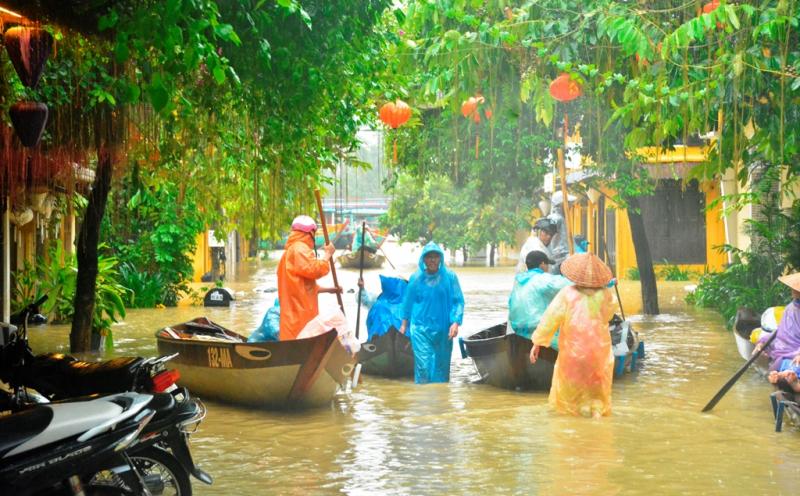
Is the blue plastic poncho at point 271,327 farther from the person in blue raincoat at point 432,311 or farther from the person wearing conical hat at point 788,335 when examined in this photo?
the person wearing conical hat at point 788,335

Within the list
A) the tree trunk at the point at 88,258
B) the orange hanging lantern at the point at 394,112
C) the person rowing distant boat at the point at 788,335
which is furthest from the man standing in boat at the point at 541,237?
the tree trunk at the point at 88,258

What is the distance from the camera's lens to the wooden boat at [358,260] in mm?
47094

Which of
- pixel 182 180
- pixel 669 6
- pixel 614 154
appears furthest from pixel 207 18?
pixel 614 154

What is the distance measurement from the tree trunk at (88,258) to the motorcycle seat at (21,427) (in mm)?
8773

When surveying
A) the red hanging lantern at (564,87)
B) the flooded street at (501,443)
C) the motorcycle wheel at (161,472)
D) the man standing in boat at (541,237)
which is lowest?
the flooded street at (501,443)

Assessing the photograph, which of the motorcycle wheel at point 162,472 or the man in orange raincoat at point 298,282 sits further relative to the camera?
the man in orange raincoat at point 298,282

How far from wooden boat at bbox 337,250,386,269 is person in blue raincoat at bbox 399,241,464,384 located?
112 ft

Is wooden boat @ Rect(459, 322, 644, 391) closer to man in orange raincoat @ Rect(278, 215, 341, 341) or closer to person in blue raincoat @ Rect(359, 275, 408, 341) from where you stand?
person in blue raincoat @ Rect(359, 275, 408, 341)

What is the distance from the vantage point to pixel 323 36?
8.98 meters

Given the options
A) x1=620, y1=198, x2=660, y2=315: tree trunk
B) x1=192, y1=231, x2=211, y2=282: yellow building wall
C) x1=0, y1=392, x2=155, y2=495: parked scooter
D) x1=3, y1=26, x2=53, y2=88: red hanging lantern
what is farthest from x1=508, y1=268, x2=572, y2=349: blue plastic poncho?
x1=192, y1=231, x2=211, y2=282: yellow building wall

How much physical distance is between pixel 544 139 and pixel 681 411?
1101 centimetres

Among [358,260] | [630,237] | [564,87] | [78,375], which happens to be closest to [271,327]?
[564,87]

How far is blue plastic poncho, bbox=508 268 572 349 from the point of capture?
11.4 meters

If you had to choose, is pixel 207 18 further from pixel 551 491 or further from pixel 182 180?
pixel 182 180
